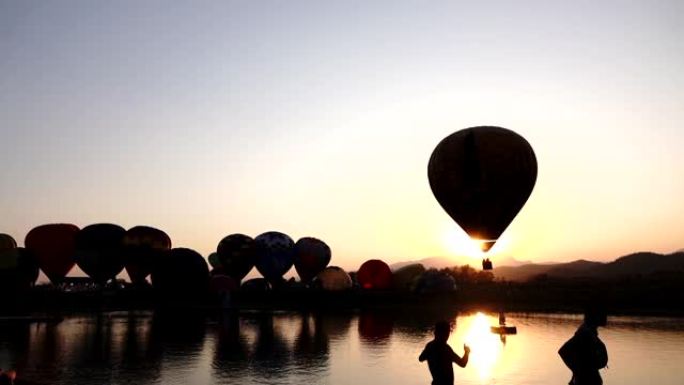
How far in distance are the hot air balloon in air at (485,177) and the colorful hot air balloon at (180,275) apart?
27.6 metres

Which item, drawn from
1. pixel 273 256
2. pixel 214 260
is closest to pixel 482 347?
pixel 273 256

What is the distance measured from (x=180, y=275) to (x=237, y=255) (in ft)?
42.9

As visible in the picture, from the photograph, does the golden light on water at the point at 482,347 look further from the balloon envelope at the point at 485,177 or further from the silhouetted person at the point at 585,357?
the silhouetted person at the point at 585,357

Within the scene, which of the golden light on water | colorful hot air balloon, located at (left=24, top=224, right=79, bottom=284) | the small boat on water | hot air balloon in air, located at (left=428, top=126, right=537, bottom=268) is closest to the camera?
the golden light on water

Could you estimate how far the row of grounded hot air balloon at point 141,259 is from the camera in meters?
48.8

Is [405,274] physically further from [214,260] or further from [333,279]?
[214,260]

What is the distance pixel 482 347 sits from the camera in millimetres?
23188

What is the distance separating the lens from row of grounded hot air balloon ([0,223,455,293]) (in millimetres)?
48844

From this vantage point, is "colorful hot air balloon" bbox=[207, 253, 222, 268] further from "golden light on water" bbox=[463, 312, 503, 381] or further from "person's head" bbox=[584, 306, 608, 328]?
"person's head" bbox=[584, 306, 608, 328]

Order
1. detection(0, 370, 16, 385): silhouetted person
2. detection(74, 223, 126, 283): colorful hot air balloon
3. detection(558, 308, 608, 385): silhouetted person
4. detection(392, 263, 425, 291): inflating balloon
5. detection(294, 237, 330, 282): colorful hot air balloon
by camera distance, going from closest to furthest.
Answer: detection(0, 370, 16, 385): silhouetted person, detection(558, 308, 608, 385): silhouetted person, detection(74, 223, 126, 283): colorful hot air balloon, detection(294, 237, 330, 282): colorful hot air balloon, detection(392, 263, 425, 291): inflating balloon

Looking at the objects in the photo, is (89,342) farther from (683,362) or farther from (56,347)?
(683,362)

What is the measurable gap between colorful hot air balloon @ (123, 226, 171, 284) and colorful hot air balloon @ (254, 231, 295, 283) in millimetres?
12011

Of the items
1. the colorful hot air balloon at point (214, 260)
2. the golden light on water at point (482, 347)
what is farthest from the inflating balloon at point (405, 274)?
the golden light on water at point (482, 347)

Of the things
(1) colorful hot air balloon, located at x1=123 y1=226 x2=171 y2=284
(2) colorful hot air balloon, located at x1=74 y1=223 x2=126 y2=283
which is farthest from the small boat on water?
(2) colorful hot air balloon, located at x1=74 y1=223 x2=126 y2=283
